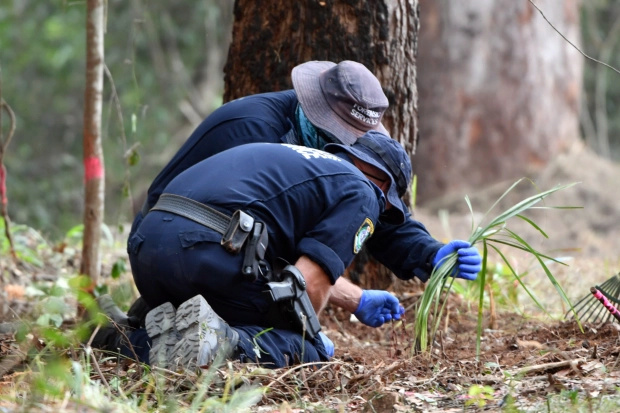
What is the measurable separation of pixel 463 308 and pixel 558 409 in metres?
2.39

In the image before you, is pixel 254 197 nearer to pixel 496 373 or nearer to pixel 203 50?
pixel 496 373

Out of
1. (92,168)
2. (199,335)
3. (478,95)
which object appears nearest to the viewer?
(199,335)

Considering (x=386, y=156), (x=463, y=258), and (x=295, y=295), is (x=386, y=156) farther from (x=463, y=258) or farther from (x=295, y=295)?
(x=295, y=295)

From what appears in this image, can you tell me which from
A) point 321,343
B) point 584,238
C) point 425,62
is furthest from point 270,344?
point 425,62

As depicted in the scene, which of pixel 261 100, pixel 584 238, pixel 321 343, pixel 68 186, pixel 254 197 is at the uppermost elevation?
pixel 261 100

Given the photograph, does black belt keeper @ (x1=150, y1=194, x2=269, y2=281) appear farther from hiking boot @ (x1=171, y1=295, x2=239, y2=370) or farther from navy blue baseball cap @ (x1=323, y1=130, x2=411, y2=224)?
navy blue baseball cap @ (x1=323, y1=130, x2=411, y2=224)

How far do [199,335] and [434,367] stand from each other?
97 cm

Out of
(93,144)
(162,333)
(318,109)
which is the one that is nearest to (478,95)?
(93,144)

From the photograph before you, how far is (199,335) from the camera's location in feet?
11.0

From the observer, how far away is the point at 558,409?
114 inches

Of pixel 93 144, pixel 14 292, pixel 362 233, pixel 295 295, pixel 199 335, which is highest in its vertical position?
pixel 362 233

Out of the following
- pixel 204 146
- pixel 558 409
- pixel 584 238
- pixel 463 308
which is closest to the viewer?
pixel 558 409

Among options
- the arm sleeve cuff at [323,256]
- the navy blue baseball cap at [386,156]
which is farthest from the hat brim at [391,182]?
the arm sleeve cuff at [323,256]

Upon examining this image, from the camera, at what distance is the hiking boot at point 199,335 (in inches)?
132
